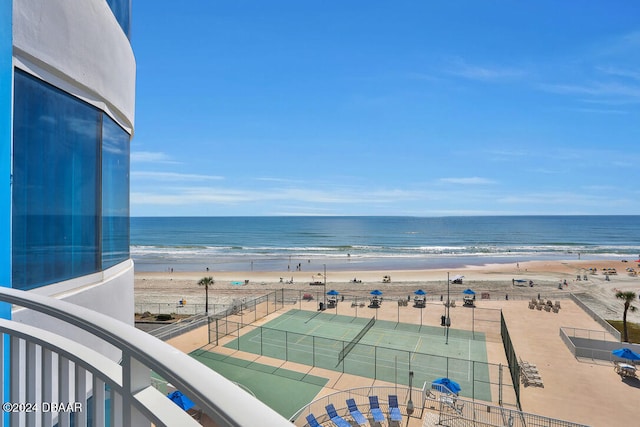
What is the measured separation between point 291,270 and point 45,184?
197 feet

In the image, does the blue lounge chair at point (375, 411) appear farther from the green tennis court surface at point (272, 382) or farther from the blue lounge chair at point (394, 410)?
the green tennis court surface at point (272, 382)

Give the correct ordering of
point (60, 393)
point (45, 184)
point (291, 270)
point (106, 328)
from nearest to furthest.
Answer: point (106, 328), point (60, 393), point (45, 184), point (291, 270)

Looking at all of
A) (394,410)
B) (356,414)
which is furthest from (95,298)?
(394,410)

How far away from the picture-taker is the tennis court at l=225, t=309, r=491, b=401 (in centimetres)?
1978

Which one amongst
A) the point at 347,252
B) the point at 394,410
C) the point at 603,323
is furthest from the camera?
the point at 347,252

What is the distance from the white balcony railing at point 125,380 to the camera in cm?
104

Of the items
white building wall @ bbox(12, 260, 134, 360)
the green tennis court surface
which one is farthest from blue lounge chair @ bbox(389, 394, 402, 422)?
white building wall @ bbox(12, 260, 134, 360)

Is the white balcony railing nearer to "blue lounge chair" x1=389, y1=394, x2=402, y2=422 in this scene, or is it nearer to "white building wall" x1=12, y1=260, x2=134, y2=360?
"white building wall" x1=12, y1=260, x2=134, y2=360

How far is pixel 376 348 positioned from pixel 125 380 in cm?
2229

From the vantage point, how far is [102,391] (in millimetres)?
1720

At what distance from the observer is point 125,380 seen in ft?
4.78

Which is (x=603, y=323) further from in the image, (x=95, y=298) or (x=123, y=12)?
(x=123, y=12)

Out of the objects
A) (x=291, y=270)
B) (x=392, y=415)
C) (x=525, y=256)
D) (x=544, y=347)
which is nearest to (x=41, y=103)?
(x=392, y=415)

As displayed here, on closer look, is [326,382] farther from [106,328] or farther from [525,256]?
[525,256]
